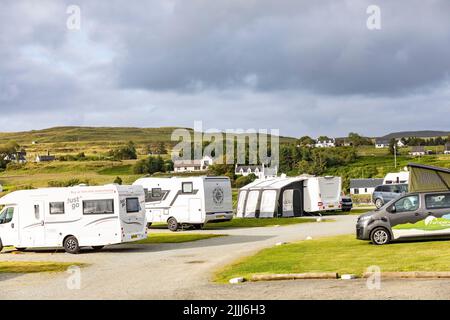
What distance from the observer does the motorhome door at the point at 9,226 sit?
23.9 meters

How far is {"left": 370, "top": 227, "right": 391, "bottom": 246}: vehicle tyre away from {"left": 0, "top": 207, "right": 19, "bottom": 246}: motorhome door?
12881 millimetres

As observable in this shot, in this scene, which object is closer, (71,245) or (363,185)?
(71,245)

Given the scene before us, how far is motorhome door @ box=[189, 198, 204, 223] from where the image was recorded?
32156 millimetres

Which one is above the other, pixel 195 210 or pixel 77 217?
pixel 77 217

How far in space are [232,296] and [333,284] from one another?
2.21 metres

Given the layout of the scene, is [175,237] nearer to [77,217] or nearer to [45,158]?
[77,217]

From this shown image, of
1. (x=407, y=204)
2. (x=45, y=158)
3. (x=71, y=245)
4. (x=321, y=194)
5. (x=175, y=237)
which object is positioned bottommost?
(x=175, y=237)

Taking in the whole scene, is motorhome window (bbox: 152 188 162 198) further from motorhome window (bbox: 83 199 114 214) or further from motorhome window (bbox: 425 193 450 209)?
motorhome window (bbox: 425 193 450 209)

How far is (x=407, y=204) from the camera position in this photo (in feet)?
64.7

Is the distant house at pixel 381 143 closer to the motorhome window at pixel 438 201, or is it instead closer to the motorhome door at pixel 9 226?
the motorhome door at pixel 9 226

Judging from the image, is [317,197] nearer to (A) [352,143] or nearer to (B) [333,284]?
(B) [333,284]

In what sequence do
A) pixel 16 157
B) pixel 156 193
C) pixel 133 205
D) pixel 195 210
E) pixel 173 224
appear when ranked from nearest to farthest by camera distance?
pixel 133 205
pixel 195 210
pixel 173 224
pixel 156 193
pixel 16 157

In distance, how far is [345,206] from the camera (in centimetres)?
4556

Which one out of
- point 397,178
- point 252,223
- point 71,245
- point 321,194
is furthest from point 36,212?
point 397,178
